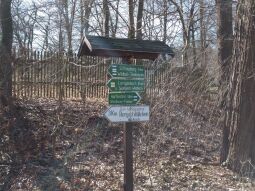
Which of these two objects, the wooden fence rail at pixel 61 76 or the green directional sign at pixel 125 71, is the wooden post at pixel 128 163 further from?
the wooden fence rail at pixel 61 76

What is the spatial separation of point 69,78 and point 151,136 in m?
3.87

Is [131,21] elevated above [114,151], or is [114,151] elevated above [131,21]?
[131,21]

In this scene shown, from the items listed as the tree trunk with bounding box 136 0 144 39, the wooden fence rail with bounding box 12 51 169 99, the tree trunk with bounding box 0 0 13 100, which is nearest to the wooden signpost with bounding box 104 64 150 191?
the tree trunk with bounding box 0 0 13 100

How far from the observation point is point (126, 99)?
20.9ft

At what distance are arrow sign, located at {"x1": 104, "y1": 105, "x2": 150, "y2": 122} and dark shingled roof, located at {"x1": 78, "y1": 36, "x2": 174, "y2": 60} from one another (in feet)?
2.96

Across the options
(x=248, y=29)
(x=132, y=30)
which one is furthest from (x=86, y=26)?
(x=248, y=29)

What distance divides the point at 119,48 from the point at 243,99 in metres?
3.70

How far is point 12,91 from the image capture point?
1080cm

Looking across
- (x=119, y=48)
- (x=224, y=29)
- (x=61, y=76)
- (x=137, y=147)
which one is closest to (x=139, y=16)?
(x=224, y=29)

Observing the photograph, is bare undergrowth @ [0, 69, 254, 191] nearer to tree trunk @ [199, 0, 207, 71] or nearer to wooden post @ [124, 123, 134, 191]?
tree trunk @ [199, 0, 207, 71]

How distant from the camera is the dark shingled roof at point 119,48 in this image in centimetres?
658

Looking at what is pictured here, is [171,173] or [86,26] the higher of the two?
[86,26]

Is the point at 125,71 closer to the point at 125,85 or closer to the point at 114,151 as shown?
the point at 125,85

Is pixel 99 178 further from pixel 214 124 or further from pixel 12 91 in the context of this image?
pixel 214 124
